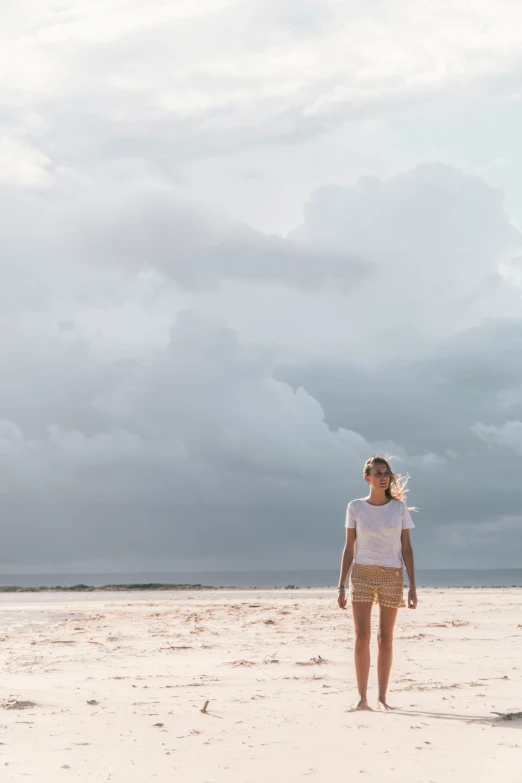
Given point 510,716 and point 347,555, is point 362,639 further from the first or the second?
point 510,716

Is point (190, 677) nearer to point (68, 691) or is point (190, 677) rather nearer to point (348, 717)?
point (68, 691)

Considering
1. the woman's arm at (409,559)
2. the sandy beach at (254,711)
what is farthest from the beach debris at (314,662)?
the woman's arm at (409,559)

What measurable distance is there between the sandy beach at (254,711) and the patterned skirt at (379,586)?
97 centimetres

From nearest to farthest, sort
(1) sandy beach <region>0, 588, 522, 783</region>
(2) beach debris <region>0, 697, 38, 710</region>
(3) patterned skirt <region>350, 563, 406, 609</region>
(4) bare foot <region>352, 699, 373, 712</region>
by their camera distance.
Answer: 1. (1) sandy beach <region>0, 588, 522, 783</region>
2. (4) bare foot <region>352, 699, 373, 712</region>
3. (3) patterned skirt <region>350, 563, 406, 609</region>
4. (2) beach debris <region>0, 697, 38, 710</region>

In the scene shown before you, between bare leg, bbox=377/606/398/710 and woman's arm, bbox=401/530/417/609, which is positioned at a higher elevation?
woman's arm, bbox=401/530/417/609

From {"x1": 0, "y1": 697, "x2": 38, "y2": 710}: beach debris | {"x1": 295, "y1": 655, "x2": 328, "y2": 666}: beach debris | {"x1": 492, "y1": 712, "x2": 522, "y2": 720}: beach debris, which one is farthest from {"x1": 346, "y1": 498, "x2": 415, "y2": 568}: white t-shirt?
{"x1": 295, "y1": 655, "x2": 328, "y2": 666}: beach debris

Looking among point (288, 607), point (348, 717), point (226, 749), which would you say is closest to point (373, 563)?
point (348, 717)

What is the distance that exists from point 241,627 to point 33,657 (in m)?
5.97

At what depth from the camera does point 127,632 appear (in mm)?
17094

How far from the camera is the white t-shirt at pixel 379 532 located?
8.08 m

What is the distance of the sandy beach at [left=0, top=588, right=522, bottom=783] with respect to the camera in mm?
5867

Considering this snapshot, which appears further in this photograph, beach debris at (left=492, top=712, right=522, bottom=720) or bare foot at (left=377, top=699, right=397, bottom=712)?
bare foot at (left=377, top=699, right=397, bottom=712)

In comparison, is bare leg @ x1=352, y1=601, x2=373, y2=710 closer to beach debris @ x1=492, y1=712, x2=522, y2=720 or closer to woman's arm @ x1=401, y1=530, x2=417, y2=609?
woman's arm @ x1=401, y1=530, x2=417, y2=609

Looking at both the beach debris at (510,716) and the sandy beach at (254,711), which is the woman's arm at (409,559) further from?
the beach debris at (510,716)
